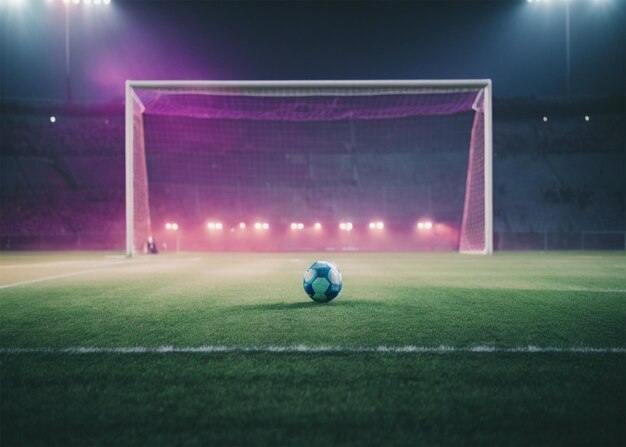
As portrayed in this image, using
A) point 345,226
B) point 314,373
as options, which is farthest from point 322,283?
point 345,226

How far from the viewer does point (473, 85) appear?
50.4 ft

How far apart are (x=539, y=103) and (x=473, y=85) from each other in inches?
857

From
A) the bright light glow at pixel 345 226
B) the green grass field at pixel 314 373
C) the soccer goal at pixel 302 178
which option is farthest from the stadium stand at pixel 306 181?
the green grass field at pixel 314 373

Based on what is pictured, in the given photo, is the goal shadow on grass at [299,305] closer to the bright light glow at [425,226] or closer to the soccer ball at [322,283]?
the soccer ball at [322,283]

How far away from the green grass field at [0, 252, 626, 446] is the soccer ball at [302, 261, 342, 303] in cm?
15

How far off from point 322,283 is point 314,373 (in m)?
2.55

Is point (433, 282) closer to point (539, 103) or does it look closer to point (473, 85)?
point (473, 85)

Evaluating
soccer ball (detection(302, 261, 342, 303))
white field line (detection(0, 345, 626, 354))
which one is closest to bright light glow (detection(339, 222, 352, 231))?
soccer ball (detection(302, 261, 342, 303))

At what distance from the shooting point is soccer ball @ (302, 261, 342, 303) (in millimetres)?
5129

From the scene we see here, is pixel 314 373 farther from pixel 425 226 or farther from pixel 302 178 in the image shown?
pixel 302 178

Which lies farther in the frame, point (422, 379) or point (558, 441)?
point (422, 379)

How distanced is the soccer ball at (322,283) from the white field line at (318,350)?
1.97 meters

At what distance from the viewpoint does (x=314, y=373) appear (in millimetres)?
2590

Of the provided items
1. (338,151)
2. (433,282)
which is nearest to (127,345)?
(433,282)
